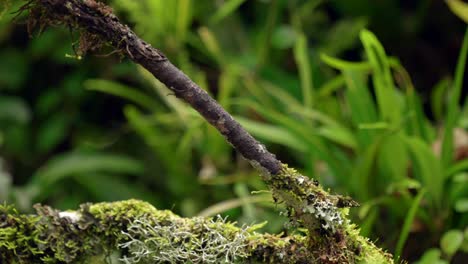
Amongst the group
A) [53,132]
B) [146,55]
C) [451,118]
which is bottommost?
[146,55]

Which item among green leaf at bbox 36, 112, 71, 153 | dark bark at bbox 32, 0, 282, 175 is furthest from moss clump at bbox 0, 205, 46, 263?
green leaf at bbox 36, 112, 71, 153

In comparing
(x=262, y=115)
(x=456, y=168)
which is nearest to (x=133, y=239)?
(x=456, y=168)

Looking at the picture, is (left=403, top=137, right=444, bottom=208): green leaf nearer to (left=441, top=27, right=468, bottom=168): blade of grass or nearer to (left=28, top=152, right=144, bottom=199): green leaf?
(left=441, top=27, right=468, bottom=168): blade of grass

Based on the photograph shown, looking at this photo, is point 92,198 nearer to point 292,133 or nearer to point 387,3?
point 292,133

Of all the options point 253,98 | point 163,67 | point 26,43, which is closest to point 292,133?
point 253,98

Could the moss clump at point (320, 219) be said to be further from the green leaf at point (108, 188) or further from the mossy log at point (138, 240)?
the green leaf at point (108, 188)

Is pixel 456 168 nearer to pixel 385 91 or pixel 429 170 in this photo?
pixel 429 170
